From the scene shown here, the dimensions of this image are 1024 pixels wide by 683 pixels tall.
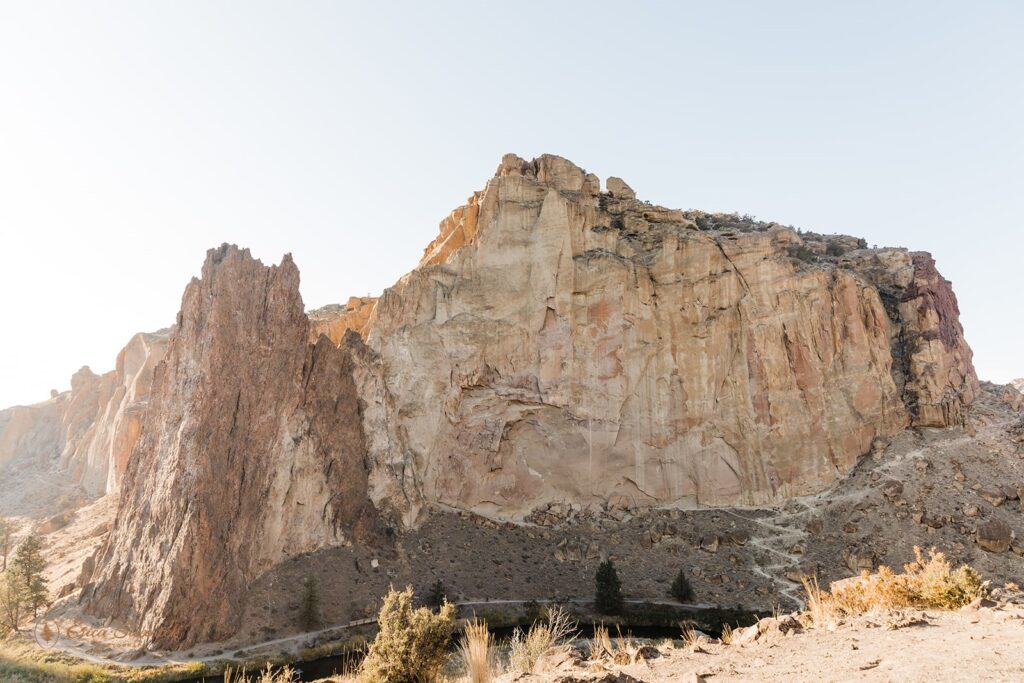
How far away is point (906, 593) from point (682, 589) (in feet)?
85.2

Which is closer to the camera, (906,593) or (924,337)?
(906,593)

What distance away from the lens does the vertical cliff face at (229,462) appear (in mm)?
31297

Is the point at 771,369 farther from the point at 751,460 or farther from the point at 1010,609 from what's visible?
the point at 1010,609

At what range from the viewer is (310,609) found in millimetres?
32656

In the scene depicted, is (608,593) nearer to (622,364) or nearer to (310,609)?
(310,609)

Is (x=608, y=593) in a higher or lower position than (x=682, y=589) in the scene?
higher

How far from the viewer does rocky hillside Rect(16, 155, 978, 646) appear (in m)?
38.2

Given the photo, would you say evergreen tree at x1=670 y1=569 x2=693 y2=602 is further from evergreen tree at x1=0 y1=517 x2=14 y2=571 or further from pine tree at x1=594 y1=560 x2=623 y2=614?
evergreen tree at x1=0 y1=517 x2=14 y2=571

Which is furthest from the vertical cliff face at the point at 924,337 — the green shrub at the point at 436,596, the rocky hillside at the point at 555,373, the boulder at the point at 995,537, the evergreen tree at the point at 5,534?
the evergreen tree at the point at 5,534

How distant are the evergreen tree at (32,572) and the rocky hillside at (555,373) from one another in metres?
4.24

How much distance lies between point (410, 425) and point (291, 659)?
705 inches

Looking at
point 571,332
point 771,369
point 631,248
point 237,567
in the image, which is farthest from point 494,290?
point 237,567

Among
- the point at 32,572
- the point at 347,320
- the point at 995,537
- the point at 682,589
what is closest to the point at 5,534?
the point at 32,572

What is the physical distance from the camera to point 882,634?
936 centimetres
